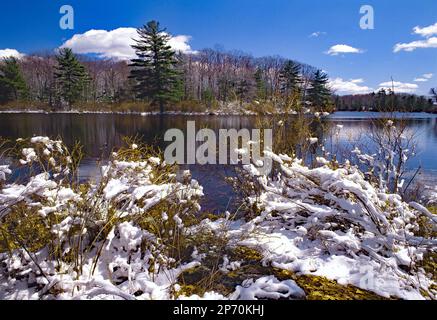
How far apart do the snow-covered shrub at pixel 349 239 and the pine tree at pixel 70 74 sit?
8.03 metres

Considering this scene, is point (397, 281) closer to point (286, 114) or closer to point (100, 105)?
point (286, 114)

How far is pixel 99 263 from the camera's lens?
285 centimetres

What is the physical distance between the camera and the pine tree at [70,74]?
405 inches

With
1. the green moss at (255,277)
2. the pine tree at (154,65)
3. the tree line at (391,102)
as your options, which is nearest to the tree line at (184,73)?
the pine tree at (154,65)

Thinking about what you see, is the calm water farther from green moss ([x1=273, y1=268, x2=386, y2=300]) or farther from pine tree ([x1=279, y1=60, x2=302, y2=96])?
green moss ([x1=273, y1=268, x2=386, y2=300])

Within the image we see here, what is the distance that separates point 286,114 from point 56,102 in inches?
891

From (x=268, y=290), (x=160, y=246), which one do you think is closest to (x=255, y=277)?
(x=268, y=290)

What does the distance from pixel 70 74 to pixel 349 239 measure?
13366 millimetres

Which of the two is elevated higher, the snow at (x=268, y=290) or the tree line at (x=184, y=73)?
the tree line at (x=184, y=73)

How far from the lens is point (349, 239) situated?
9.86 ft

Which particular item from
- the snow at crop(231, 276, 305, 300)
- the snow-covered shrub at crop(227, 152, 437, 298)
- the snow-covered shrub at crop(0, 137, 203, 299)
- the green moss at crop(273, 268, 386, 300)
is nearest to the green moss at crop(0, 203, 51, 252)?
the snow-covered shrub at crop(0, 137, 203, 299)

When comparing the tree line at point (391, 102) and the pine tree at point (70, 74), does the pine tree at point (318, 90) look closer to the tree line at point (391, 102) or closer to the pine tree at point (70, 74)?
the tree line at point (391, 102)
